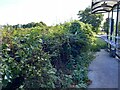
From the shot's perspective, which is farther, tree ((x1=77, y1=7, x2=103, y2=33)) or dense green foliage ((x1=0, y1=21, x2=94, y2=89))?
tree ((x1=77, y1=7, x2=103, y2=33))

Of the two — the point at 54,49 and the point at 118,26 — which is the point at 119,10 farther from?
the point at 54,49

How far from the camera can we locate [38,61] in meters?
4.92

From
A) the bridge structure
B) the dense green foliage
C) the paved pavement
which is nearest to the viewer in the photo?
the dense green foliage

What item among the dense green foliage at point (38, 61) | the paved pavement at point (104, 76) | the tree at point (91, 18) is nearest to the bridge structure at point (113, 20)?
the paved pavement at point (104, 76)

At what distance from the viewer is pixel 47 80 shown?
5016mm

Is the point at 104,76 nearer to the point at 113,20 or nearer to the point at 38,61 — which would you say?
the point at 38,61

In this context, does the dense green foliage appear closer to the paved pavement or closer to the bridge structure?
the paved pavement

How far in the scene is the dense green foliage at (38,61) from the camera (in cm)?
445

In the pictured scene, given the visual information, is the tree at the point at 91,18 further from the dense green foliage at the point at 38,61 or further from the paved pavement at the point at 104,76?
the dense green foliage at the point at 38,61

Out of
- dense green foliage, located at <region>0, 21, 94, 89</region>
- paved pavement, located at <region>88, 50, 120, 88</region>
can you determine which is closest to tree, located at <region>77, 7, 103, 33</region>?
A: paved pavement, located at <region>88, 50, 120, 88</region>

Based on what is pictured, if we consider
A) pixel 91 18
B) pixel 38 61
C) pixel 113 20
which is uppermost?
pixel 91 18

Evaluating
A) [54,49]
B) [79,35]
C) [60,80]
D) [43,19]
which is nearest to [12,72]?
[60,80]

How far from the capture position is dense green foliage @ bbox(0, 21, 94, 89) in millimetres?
4449

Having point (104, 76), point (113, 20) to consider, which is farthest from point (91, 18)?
point (104, 76)
